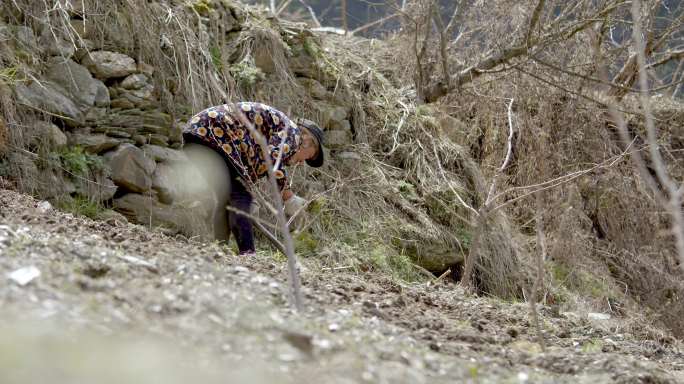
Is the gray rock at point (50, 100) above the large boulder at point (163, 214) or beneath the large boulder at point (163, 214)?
above

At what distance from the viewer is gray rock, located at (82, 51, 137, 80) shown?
15.3 ft

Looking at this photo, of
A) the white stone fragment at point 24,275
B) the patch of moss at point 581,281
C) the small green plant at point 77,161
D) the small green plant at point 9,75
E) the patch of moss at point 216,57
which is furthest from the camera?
the patch of moss at point 581,281

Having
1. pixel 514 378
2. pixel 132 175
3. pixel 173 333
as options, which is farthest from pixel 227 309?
pixel 132 175

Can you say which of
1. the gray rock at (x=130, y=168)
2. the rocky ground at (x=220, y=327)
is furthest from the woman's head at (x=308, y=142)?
the rocky ground at (x=220, y=327)

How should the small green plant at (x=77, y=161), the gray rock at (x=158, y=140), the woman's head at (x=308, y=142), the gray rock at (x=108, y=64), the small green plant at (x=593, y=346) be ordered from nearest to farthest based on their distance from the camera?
1. the small green plant at (x=593, y=346)
2. the small green plant at (x=77, y=161)
3. the woman's head at (x=308, y=142)
4. the gray rock at (x=108, y=64)
5. the gray rock at (x=158, y=140)

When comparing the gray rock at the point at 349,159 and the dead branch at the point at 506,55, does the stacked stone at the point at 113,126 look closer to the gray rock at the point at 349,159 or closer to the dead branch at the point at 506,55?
the gray rock at the point at 349,159

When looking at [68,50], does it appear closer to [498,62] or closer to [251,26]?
[251,26]

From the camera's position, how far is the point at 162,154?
475 cm

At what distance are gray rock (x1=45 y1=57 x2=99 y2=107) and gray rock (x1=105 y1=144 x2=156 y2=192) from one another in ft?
1.04

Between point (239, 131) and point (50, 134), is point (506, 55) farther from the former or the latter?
point (50, 134)

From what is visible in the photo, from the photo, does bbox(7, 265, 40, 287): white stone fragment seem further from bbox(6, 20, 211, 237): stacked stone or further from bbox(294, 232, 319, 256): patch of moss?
bbox(294, 232, 319, 256): patch of moss

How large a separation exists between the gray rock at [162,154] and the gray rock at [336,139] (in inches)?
54.9

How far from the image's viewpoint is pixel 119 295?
2.26m

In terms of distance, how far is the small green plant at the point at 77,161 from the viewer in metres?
4.33
